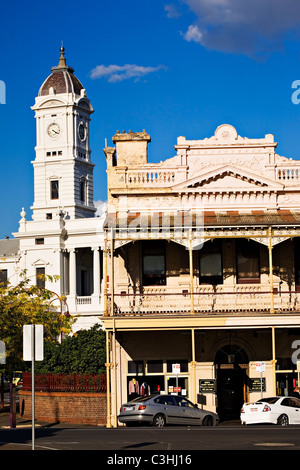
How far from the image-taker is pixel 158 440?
2403 cm

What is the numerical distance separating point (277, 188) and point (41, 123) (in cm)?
6845

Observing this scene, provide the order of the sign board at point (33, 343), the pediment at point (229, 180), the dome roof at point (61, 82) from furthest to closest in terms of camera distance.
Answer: the dome roof at point (61, 82) → the pediment at point (229, 180) → the sign board at point (33, 343)

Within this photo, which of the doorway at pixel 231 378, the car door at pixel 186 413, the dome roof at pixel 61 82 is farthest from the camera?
the dome roof at pixel 61 82

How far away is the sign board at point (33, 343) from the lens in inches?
857

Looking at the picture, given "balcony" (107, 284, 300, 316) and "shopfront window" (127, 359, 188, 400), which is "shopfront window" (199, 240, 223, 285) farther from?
"shopfront window" (127, 359, 188, 400)

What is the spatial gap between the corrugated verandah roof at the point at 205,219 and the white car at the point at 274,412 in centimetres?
689

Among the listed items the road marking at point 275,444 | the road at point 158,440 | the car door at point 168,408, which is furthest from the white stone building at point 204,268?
the road marking at point 275,444

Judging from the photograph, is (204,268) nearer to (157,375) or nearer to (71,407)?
(157,375)

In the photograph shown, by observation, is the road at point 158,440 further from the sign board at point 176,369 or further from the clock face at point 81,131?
the clock face at point 81,131

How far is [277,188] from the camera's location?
37.4 m

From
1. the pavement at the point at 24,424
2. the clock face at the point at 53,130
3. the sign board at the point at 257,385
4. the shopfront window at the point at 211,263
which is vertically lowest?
the pavement at the point at 24,424

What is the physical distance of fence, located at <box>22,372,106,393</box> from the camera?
3650 cm

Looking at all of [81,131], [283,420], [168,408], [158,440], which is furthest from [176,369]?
[81,131]

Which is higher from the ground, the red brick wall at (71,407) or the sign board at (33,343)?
the sign board at (33,343)
